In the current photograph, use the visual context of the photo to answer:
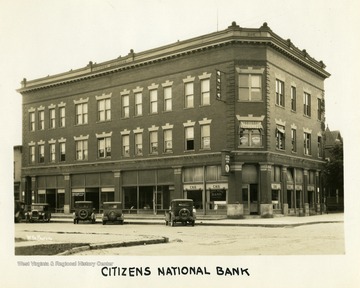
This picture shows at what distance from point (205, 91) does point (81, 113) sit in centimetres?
1212

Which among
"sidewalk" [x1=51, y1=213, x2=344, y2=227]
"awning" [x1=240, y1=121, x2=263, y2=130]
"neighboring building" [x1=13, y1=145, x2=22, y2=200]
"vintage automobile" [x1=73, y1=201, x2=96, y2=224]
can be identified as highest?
"awning" [x1=240, y1=121, x2=263, y2=130]

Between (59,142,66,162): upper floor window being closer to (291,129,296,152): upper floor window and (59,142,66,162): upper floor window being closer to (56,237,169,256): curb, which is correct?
(291,129,296,152): upper floor window

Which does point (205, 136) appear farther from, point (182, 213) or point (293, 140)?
point (182, 213)

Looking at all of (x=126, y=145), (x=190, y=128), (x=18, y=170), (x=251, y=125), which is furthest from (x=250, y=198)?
(x=18, y=170)

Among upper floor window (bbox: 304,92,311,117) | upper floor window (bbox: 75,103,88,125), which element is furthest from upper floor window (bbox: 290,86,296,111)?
upper floor window (bbox: 75,103,88,125)

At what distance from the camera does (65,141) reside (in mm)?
42969

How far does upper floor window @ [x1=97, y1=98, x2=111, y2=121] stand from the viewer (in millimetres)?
40369

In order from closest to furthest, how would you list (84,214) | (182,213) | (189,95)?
1. (182,213)
2. (84,214)
3. (189,95)

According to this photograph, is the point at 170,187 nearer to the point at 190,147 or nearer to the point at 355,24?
the point at 190,147

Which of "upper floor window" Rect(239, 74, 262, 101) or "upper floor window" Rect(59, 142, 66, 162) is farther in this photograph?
"upper floor window" Rect(59, 142, 66, 162)

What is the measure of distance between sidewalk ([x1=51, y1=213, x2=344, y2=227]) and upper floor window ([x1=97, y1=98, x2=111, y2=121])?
25.2 feet

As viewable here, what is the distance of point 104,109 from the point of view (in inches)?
1599

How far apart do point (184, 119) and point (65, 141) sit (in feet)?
40.1
